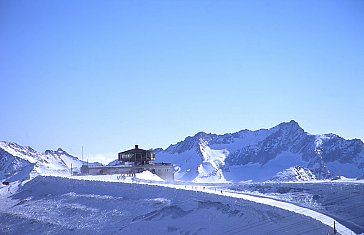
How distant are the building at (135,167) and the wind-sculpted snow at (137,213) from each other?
22351 mm

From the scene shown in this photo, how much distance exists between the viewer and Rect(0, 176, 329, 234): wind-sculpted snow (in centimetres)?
3822

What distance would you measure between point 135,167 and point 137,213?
48479 millimetres

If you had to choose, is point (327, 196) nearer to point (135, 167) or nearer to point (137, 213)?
point (137, 213)

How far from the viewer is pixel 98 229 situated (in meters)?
47.9

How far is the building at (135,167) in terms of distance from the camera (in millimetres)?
96375

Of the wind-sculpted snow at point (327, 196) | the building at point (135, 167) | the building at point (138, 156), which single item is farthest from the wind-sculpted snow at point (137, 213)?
the building at point (138, 156)

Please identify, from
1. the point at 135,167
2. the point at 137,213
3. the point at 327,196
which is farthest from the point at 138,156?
the point at 327,196

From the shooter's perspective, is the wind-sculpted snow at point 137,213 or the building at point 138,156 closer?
the wind-sculpted snow at point 137,213

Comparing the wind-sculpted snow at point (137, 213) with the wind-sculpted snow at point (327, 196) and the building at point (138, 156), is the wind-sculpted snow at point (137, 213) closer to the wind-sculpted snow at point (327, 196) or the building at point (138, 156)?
the wind-sculpted snow at point (327, 196)

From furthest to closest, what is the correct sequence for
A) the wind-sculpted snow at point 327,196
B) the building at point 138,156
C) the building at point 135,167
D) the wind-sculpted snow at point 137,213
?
the building at point 138,156, the building at point 135,167, the wind-sculpted snow at point 137,213, the wind-sculpted snow at point 327,196

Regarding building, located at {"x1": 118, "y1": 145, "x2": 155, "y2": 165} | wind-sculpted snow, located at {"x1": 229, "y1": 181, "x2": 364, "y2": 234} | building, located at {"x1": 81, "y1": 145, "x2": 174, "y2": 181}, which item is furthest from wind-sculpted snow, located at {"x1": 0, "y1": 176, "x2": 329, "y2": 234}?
building, located at {"x1": 118, "y1": 145, "x2": 155, "y2": 165}

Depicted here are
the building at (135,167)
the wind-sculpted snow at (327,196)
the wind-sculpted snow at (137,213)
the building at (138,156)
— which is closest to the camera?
the wind-sculpted snow at (327,196)

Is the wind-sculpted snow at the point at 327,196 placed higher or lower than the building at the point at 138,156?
lower

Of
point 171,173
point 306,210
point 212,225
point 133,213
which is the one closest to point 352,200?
point 306,210
